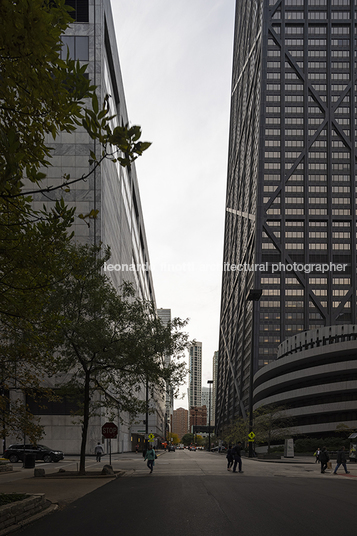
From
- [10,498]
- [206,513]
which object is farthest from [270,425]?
[10,498]

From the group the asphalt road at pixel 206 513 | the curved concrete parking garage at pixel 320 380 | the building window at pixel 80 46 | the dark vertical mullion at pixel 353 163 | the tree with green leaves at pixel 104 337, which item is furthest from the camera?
the dark vertical mullion at pixel 353 163

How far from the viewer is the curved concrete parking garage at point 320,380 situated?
69125mm

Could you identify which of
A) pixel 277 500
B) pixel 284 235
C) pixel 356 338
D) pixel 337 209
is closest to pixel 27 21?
pixel 277 500

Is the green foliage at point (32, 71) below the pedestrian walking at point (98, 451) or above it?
above

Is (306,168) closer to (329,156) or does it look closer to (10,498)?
(329,156)

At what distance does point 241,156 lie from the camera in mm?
155375

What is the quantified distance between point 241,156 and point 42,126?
153116mm

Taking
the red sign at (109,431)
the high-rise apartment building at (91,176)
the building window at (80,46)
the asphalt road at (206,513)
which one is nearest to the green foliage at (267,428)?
the high-rise apartment building at (91,176)

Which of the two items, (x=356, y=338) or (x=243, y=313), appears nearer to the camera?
(x=356, y=338)

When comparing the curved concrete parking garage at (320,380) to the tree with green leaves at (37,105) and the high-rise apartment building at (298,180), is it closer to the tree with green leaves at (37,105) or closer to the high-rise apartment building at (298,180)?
the high-rise apartment building at (298,180)

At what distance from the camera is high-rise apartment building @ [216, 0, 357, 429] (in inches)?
4358

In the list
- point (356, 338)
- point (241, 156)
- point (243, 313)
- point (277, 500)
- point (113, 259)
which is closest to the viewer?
point (277, 500)

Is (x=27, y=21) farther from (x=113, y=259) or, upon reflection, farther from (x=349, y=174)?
(x=349, y=174)

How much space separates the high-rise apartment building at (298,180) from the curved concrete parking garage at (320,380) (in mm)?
25219
